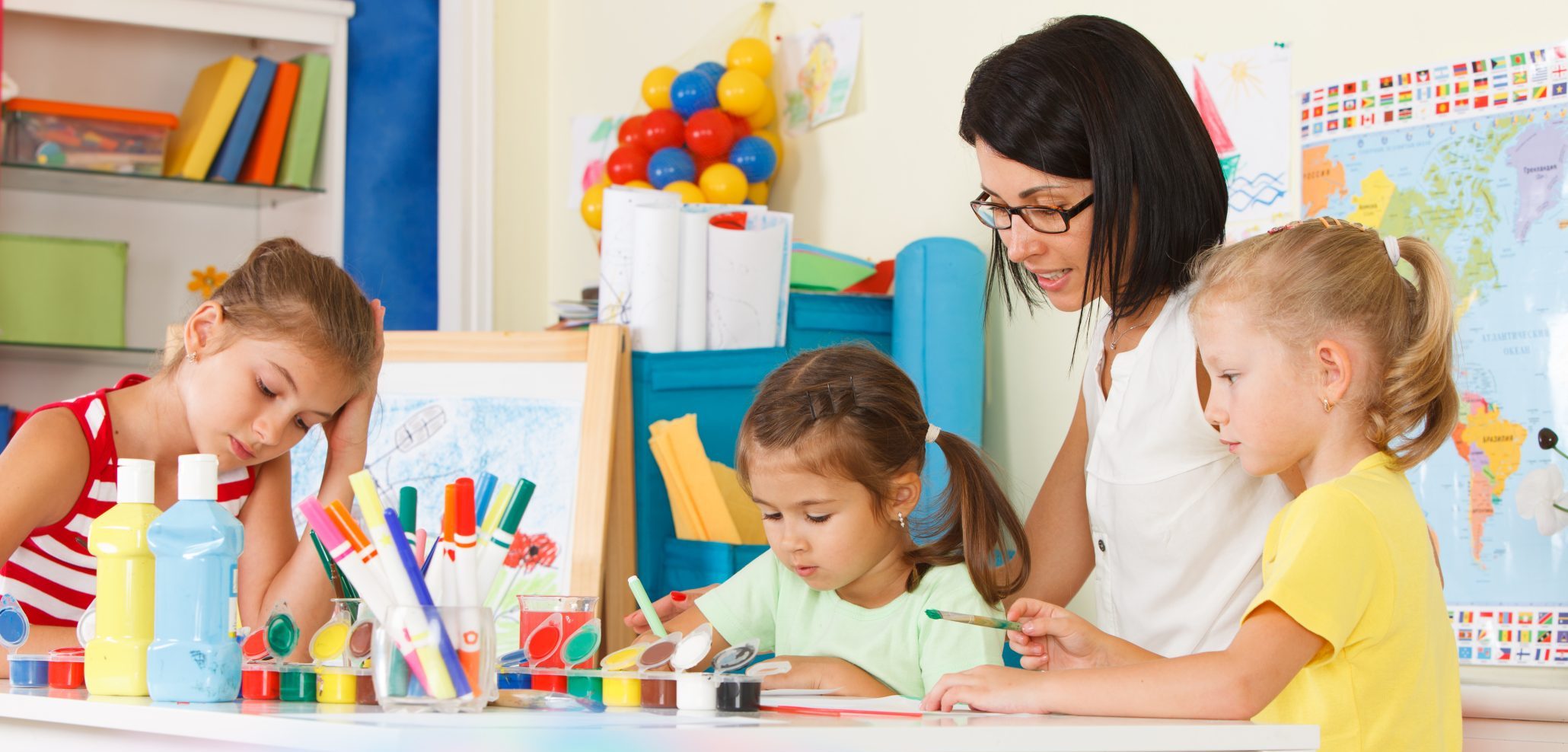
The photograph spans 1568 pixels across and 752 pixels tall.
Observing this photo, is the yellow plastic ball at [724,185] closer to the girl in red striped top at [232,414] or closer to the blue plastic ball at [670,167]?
the blue plastic ball at [670,167]

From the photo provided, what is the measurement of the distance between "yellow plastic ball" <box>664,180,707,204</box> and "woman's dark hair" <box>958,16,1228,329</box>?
49.0 inches

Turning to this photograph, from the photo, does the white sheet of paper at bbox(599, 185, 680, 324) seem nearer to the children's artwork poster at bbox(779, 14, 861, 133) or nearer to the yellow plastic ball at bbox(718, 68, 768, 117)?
the yellow plastic ball at bbox(718, 68, 768, 117)

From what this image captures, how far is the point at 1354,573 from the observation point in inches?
42.4

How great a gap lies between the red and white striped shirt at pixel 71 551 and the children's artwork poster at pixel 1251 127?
140 centimetres

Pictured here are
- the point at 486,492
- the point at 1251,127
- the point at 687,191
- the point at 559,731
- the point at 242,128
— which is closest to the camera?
the point at 559,731

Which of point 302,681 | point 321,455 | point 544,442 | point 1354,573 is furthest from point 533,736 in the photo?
point 321,455

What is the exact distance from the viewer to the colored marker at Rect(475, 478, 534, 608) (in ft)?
3.15

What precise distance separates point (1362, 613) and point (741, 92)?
6.06ft

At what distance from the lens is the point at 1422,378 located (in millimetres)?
1189

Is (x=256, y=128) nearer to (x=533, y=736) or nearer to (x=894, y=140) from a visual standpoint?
(x=894, y=140)

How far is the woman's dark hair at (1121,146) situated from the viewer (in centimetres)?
136

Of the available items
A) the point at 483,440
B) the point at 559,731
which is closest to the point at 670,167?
the point at 483,440

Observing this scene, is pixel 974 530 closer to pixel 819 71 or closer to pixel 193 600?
pixel 193 600

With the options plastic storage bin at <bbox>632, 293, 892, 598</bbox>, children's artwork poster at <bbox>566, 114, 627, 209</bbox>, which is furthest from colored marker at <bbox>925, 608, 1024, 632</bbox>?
children's artwork poster at <bbox>566, 114, 627, 209</bbox>
